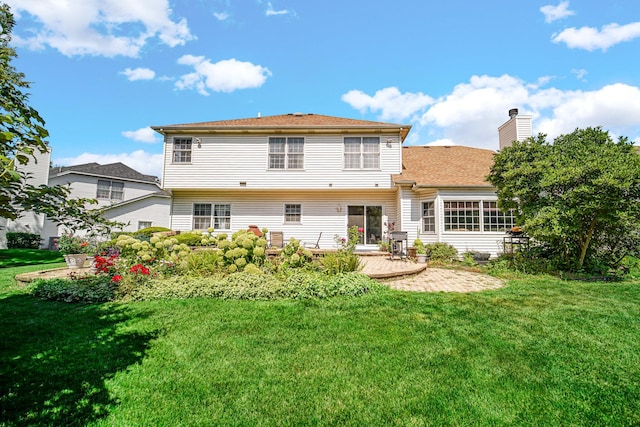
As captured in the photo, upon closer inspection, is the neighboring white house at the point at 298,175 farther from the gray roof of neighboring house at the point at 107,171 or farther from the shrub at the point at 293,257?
the gray roof of neighboring house at the point at 107,171

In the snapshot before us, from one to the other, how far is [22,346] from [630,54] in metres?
15.1

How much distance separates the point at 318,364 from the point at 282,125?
11.7 meters

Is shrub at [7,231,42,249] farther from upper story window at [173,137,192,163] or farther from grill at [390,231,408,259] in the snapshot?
grill at [390,231,408,259]

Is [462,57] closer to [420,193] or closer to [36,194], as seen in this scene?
[420,193]

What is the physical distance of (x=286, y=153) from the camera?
13258mm

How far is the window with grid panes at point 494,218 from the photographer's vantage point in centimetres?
1130

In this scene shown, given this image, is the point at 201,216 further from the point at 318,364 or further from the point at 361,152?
the point at 318,364

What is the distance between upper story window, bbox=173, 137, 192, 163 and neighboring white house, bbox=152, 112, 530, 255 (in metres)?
0.05

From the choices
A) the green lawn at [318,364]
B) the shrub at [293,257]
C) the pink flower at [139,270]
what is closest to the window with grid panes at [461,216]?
the green lawn at [318,364]

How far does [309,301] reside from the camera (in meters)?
5.23

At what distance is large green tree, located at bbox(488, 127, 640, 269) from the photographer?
23.0 ft

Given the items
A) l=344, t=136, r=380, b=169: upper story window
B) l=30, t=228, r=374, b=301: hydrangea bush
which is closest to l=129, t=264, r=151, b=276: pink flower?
l=30, t=228, r=374, b=301: hydrangea bush

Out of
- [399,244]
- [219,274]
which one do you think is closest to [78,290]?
[219,274]

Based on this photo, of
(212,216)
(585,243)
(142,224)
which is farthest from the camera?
(142,224)
